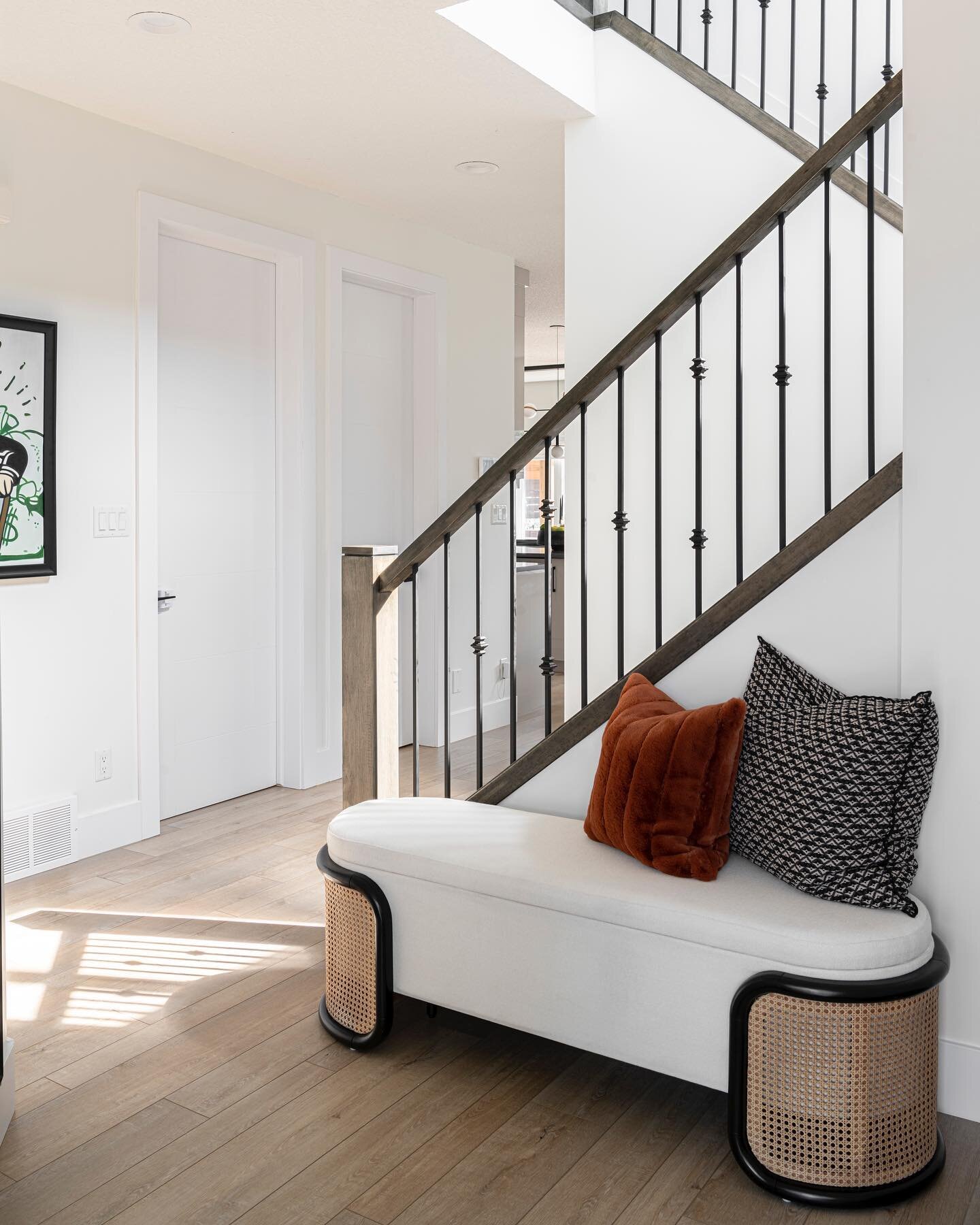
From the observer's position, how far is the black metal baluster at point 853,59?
3.38 m

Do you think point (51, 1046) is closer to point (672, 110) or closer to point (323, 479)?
point (323, 479)

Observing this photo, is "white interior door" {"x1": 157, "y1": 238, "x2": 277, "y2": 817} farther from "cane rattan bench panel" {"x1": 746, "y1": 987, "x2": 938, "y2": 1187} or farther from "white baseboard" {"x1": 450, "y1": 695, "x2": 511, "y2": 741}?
"cane rattan bench panel" {"x1": 746, "y1": 987, "x2": 938, "y2": 1187}

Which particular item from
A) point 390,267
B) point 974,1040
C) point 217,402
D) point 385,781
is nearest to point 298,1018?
point 385,781

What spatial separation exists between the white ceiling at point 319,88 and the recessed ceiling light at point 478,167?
0.14 ft

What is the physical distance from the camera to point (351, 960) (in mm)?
2436

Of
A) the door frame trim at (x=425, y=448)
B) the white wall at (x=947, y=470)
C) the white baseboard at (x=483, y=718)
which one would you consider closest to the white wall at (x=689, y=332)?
the white wall at (x=947, y=470)

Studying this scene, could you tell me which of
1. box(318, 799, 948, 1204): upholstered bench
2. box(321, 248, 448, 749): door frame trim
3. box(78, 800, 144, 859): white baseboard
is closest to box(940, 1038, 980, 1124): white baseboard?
box(318, 799, 948, 1204): upholstered bench

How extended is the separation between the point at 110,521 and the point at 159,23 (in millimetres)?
1578

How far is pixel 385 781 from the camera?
3080 mm

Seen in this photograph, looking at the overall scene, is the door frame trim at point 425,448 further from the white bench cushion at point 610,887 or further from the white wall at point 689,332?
the white bench cushion at point 610,887

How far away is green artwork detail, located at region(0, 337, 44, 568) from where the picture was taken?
3.37 m

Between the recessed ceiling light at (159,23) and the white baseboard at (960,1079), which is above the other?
the recessed ceiling light at (159,23)

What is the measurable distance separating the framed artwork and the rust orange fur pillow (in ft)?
7.11

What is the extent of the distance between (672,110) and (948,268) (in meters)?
1.80
